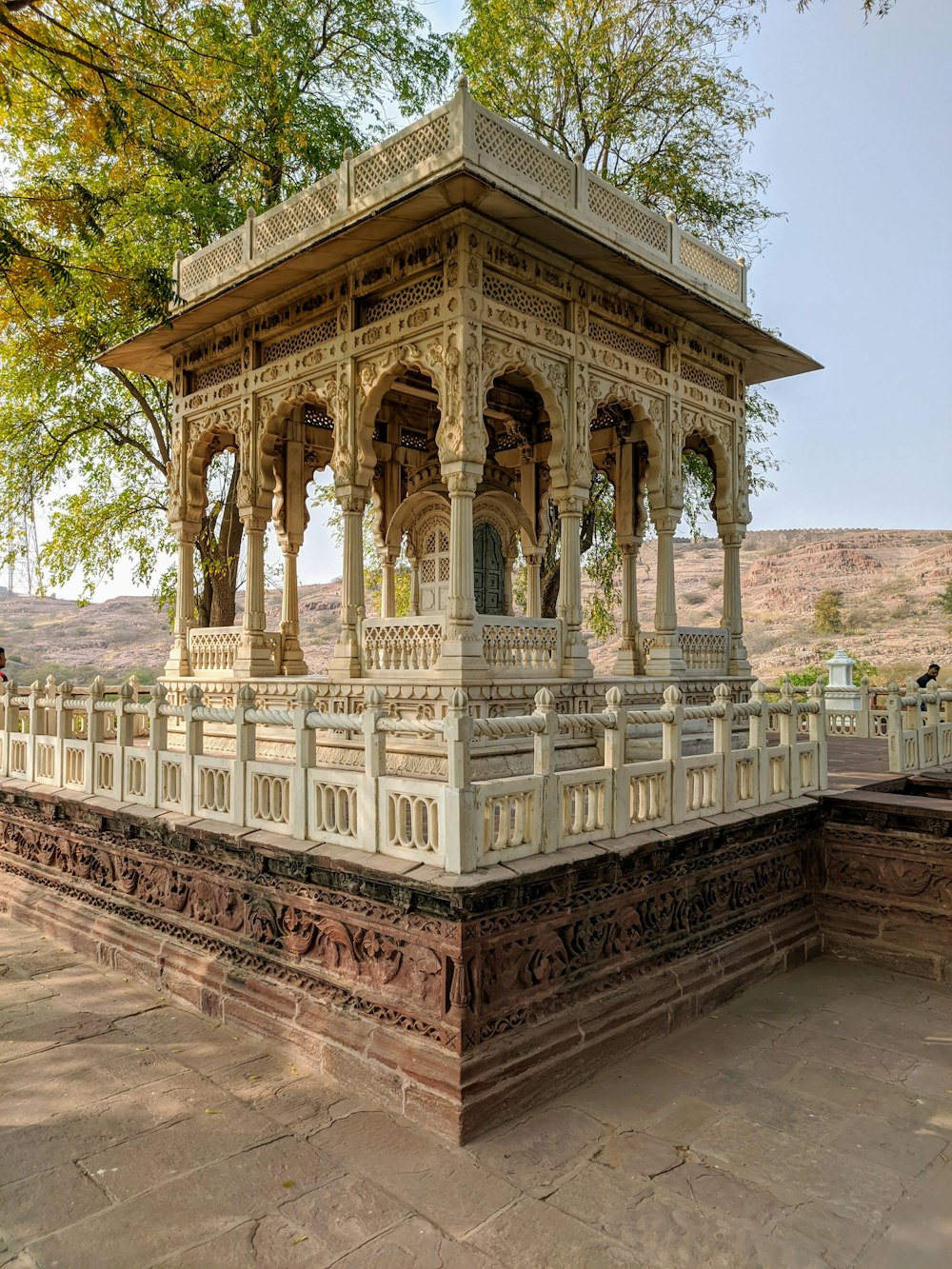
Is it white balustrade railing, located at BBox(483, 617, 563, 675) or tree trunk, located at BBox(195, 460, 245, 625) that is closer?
white balustrade railing, located at BBox(483, 617, 563, 675)

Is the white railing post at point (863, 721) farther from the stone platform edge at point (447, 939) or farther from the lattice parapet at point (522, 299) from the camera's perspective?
the lattice parapet at point (522, 299)

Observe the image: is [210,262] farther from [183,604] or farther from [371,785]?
[371,785]

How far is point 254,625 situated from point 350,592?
1696 mm

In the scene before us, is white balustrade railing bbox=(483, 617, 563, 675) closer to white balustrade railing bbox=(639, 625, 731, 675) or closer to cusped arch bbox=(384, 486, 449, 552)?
white balustrade railing bbox=(639, 625, 731, 675)

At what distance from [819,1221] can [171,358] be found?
11.5 meters

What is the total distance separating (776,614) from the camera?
66.5 meters

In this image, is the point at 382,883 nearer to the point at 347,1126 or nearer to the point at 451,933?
the point at 451,933

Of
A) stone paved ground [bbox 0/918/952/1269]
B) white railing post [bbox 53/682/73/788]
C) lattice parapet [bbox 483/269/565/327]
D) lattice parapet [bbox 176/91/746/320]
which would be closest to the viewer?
stone paved ground [bbox 0/918/952/1269]

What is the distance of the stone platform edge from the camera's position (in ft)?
15.3

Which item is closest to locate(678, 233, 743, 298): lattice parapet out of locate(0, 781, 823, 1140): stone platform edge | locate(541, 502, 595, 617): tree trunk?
locate(0, 781, 823, 1140): stone platform edge

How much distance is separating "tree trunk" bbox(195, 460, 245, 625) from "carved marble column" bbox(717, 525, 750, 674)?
9.34m

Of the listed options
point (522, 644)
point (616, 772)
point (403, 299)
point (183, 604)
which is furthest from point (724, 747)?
point (183, 604)

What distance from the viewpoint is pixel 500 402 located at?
37.5 ft

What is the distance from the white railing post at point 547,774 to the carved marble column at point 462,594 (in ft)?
7.58
